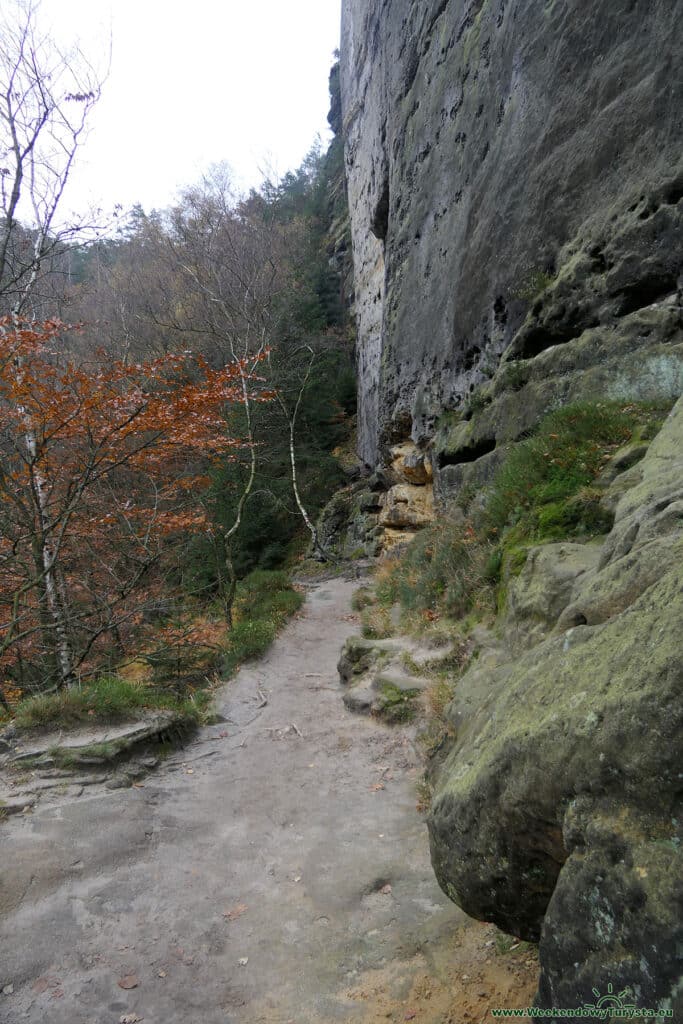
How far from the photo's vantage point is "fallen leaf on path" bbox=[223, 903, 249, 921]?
12.6ft

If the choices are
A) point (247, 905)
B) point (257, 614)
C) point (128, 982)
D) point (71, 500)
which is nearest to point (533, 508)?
point (247, 905)

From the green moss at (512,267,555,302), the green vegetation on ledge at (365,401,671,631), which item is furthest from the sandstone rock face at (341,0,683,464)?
the green vegetation on ledge at (365,401,671,631)

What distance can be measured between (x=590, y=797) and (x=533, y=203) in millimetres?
8634

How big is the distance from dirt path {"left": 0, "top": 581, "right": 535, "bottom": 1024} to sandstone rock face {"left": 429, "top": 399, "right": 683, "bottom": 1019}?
3.06ft

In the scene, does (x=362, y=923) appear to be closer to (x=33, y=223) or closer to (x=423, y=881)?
(x=423, y=881)

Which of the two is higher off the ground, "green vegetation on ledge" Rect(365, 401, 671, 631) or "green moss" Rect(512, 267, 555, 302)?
"green moss" Rect(512, 267, 555, 302)

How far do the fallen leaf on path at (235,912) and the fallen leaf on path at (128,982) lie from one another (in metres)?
0.67

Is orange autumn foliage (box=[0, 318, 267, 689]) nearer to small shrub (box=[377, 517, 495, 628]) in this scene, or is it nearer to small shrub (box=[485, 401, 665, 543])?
small shrub (box=[377, 517, 495, 628])

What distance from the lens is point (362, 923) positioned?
3.62 metres

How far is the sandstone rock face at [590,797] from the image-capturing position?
164 centimetres

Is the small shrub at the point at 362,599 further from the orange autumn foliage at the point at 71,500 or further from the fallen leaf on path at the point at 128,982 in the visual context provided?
the fallen leaf on path at the point at 128,982

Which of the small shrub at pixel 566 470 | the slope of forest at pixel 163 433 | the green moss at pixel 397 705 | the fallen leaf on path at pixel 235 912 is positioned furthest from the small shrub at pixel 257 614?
the fallen leaf on path at pixel 235 912

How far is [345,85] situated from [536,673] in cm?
2973

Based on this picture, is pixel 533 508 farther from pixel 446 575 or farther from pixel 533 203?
pixel 533 203
